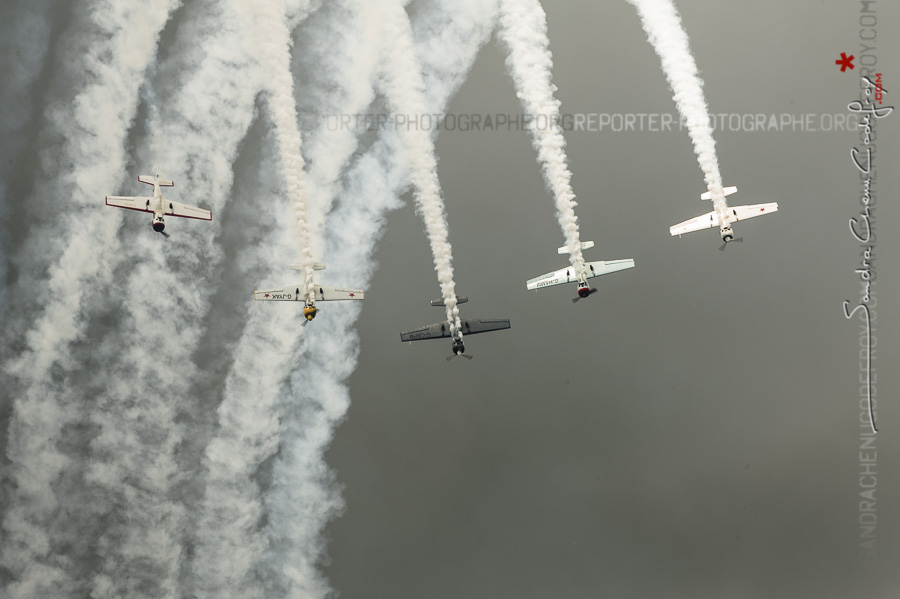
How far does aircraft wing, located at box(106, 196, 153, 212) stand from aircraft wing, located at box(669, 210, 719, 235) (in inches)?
531

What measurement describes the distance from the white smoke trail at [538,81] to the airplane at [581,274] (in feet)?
0.59

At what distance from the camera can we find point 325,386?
73.8 feet

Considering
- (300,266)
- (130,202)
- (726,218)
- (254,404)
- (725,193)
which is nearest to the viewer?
(300,266)

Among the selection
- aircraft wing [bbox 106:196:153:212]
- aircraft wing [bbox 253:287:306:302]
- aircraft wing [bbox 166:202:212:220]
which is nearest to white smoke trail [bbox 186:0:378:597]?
aircraft wing [bbox 253:287:306:302]

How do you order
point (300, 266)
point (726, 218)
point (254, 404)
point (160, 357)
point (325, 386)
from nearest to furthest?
point (300, 266), point (726, 218), point (160, 357), point (254, 404), point (325, 386)

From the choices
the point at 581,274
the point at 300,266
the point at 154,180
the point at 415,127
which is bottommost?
the point at 581,274

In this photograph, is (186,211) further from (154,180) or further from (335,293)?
(335,293)

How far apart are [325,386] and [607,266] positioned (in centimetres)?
809

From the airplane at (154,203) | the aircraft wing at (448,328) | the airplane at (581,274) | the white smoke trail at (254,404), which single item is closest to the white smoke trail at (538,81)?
the airplane at (581,274)

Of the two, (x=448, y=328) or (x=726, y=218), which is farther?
(x=726, y=218)

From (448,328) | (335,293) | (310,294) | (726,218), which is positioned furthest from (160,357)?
(726,218)

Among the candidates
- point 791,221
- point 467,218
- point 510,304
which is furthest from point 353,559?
point 791,221

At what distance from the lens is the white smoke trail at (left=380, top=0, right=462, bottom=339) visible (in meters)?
21.1

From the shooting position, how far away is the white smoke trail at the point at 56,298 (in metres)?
21.5
